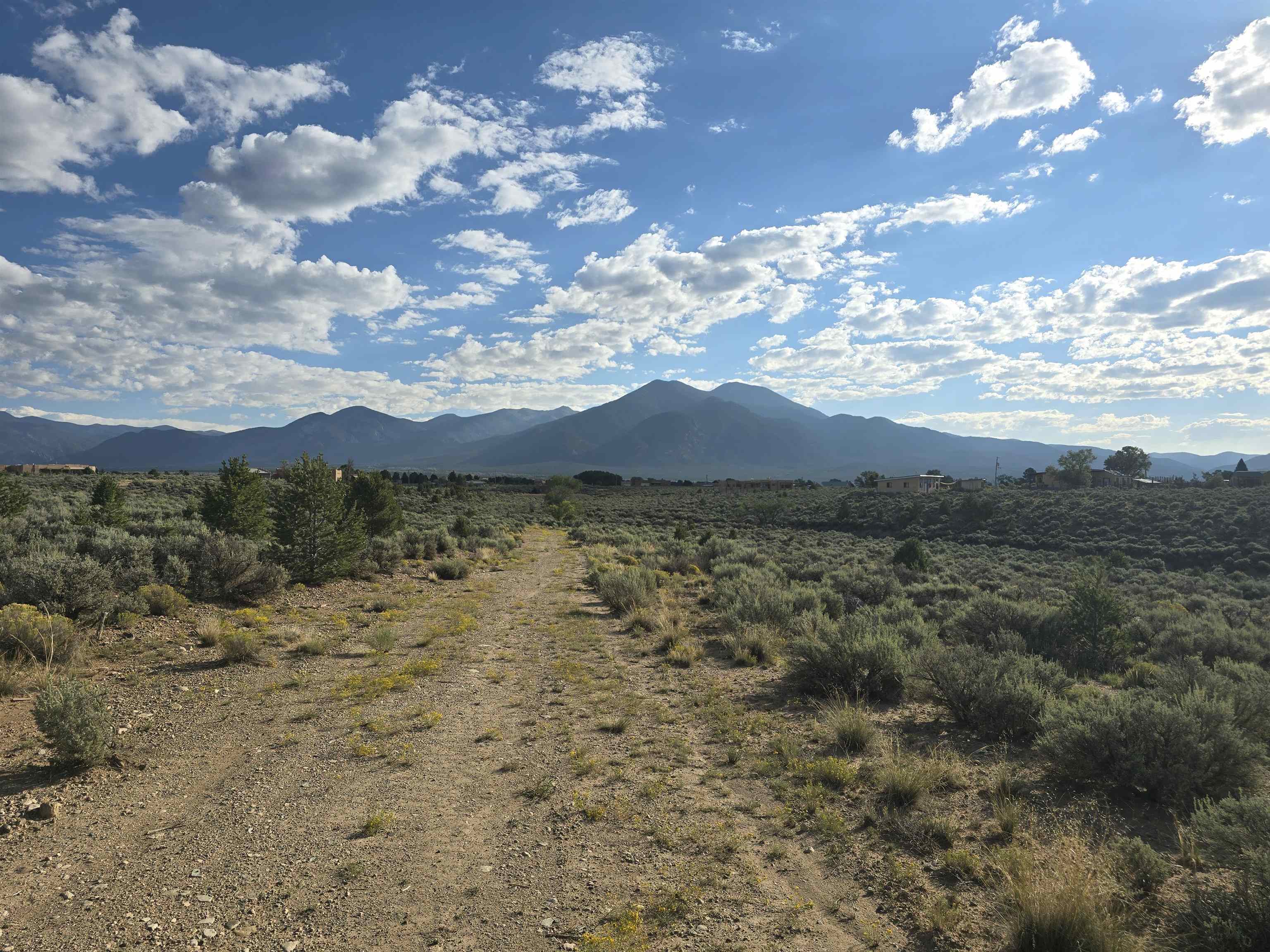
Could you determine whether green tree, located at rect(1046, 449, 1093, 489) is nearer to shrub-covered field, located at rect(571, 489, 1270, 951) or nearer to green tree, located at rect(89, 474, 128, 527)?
shrub-covered field, located at rect(571, 489, 1270, 951)

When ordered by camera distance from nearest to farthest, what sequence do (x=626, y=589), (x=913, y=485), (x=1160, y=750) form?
(x=1160, y=750)
(x=626, y=589)
(x=913, y=485)

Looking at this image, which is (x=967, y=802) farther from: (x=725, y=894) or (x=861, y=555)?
(x=861, y=555)

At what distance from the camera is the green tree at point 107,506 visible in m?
18.3

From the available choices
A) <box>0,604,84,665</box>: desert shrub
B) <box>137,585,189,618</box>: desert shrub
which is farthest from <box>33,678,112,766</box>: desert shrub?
<box>137,585,189,618</box>: desert shrub

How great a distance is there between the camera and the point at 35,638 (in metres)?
7.96

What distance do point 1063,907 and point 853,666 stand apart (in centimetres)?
565

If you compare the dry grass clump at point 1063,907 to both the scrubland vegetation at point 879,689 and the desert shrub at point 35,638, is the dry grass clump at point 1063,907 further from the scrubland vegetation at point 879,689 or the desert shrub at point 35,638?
the desert shrub at point 35,638

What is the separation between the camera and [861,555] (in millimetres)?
28234

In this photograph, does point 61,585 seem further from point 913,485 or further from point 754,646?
point 913,485

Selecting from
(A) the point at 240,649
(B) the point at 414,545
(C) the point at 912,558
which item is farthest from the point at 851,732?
(B) the point at 414,545

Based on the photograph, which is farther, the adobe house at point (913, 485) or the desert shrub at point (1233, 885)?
the adobe house at point (913, 485)

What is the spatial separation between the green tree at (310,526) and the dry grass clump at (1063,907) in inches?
639

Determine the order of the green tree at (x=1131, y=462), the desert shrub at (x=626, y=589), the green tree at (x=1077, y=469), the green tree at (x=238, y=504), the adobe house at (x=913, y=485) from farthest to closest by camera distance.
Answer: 1. the green tree at (x=1131, y=462)
2. the adobe house at (x=913, y=485)
3. the green tree at (x=1077, y=469)
4. the green tree at (x=238, y=504)
5. the desert shrub at (x=626, y=589)

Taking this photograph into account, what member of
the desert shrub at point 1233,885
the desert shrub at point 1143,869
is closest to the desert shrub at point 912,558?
the desert shrub at point 1233,885
